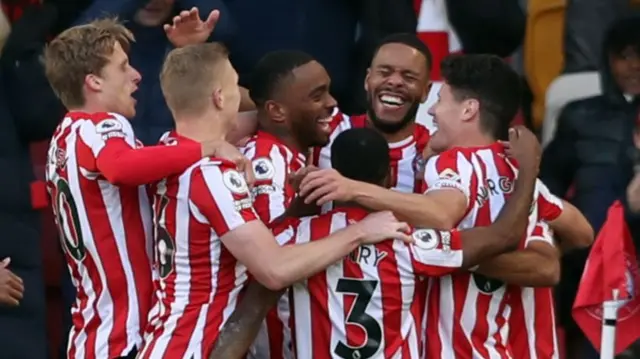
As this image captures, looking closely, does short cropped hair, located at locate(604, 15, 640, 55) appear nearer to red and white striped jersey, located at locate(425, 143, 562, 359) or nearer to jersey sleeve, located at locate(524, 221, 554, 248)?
jersey sleeve, located at locate(524, 221, 554, 248)

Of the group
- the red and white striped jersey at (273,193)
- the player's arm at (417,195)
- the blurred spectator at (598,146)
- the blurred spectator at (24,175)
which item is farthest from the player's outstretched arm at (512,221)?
the blurred spectator at (24,175)

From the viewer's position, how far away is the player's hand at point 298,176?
549 cm

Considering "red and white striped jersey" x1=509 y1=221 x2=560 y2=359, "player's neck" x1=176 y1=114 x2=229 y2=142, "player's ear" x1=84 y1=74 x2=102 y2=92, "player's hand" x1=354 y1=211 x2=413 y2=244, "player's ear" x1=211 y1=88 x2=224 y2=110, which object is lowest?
"red and white striped jersey" x1=509 y1=221 x2=560 y2=359

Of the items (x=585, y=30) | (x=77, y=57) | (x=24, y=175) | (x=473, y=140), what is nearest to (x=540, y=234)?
(x=473, y=140)

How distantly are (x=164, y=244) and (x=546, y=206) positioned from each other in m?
1.37

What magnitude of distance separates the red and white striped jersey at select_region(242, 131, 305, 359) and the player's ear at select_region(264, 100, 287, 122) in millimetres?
73

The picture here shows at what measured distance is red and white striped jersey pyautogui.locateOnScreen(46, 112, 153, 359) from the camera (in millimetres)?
5660

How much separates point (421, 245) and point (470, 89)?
2.15 ft

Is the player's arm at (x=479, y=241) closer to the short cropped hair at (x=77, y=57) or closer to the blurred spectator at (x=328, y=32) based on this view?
the short cropped hair at (x=77, y=57)

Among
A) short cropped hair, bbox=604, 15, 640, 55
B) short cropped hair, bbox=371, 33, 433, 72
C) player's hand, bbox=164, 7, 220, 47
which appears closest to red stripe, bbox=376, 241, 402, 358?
short cropped hair, bbox=371, 33, 433, 72

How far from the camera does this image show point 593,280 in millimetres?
5891

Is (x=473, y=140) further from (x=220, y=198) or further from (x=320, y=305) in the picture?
(x=220, y=198)

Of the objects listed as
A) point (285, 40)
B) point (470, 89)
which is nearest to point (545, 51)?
point (285, 40)

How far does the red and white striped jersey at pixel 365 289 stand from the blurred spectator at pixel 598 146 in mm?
1536
